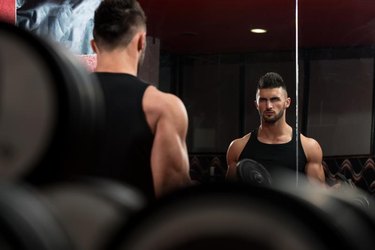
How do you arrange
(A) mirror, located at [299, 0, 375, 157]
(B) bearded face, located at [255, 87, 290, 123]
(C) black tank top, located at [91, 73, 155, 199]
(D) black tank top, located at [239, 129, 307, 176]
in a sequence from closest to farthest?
1. (C) black tank top, located at [91, 73, 155, 199]
2. (D) black tank top, located at [239, 129, 307, 176]
3. (B) bearded face, located at [255, 87, 290, 123]
4. (A) mirror, located at [299, 0, 375, 157]

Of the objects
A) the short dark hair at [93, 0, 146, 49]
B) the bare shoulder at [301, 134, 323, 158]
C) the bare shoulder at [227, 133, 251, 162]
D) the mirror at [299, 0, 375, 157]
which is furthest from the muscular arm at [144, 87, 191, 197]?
the mirror at [299, 0, 375, 157]

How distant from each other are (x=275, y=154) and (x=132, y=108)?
1839 millimetres

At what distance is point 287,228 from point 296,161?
260 centimetres

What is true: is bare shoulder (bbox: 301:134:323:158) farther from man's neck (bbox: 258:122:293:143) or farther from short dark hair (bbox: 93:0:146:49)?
short dark hair (bbox: 93:0:146:49)

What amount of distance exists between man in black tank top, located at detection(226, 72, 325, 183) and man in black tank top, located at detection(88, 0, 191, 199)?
5.31ft

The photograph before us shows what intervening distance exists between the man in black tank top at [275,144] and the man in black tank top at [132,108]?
5.31ft

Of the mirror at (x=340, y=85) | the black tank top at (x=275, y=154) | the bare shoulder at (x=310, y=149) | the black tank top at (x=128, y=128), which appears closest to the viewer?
the black tank top at (x=128, y=128)

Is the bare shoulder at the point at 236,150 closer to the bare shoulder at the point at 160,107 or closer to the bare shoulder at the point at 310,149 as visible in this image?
the bare shoulder at the point at 310,149

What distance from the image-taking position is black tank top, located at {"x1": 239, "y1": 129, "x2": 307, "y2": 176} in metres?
2.95

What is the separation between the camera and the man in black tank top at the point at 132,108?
1.25 metres

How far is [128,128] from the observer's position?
4.13ft

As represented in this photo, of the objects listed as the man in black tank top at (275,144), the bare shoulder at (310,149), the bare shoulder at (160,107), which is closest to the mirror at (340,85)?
the man in black tank top at (275,144)

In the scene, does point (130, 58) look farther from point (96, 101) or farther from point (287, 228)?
point (287, 228)

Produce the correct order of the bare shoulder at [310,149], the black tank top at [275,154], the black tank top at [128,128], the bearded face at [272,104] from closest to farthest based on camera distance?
the black tank top at [128,128] → the black tank top at [275,154] → the bare shoulder at [310,149] → the bearded face at [272,104]
